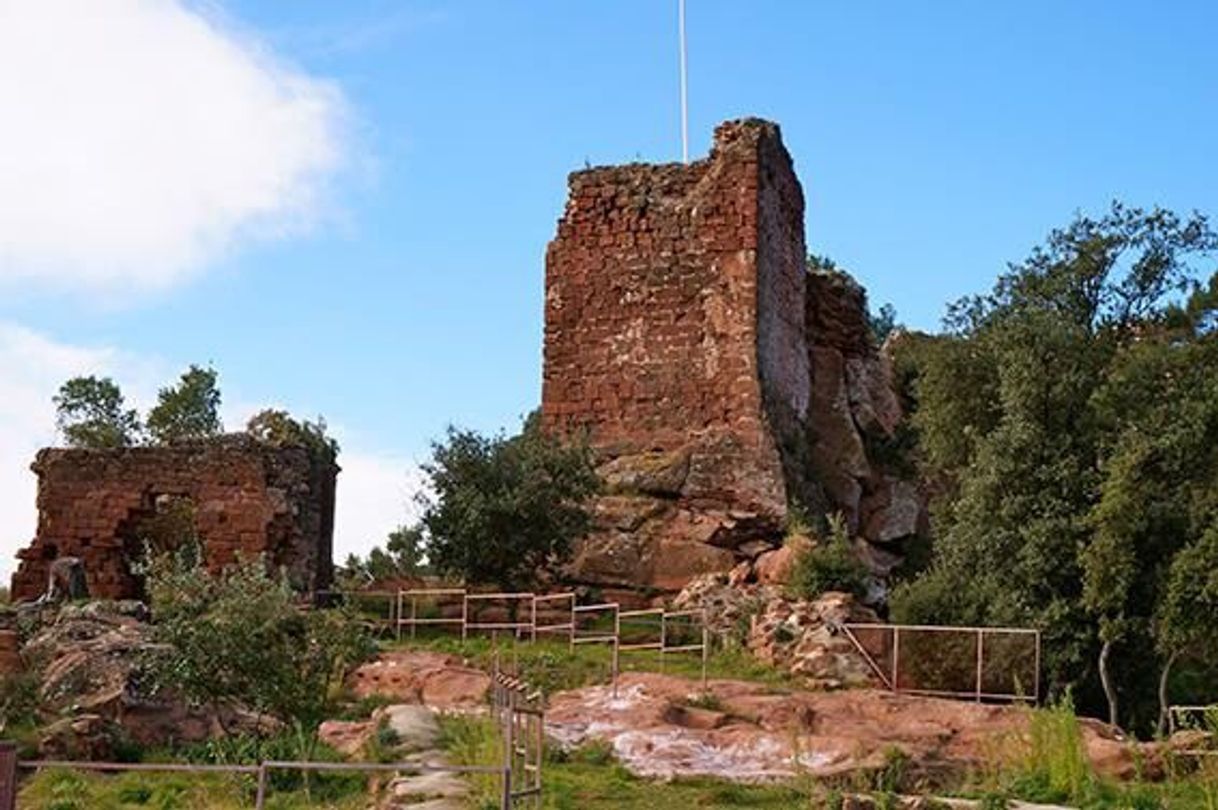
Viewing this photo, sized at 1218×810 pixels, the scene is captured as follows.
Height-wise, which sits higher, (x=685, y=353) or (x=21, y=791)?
(x=685, y=353)

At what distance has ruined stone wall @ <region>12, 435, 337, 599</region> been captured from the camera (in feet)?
95.2

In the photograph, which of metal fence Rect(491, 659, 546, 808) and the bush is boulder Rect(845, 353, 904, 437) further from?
metal fence Rect(491, 659, 546, 808)

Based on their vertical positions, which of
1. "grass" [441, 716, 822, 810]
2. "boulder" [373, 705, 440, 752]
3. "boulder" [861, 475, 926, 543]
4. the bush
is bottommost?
"grass" [441, 716, 822, 810]

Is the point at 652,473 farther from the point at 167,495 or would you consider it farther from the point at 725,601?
the point at 167,495

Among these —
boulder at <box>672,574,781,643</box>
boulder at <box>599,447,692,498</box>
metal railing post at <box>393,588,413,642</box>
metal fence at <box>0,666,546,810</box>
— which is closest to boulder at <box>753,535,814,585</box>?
boulder at <box>672,574,781,643</box>

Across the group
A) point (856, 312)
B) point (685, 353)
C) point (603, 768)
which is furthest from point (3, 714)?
point (856, 312)

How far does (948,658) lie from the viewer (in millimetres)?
21672

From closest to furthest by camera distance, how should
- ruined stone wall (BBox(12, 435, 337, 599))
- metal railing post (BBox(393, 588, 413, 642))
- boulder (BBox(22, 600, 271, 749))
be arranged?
boulder (BBox(22, 600, 271, 749))
metal railing post (BBox(393, 588, 413, 642))
ruined stone wall (BBox(12, 435, 337, 599))

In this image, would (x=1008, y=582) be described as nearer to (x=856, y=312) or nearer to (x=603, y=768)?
(x=603, y=768)

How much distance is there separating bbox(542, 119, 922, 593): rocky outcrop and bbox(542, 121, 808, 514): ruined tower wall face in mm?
29

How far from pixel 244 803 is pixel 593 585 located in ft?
47.2

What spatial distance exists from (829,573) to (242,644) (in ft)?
33.4

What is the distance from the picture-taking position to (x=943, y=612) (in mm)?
23875

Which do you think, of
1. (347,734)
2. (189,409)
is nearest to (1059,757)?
(347,734)
